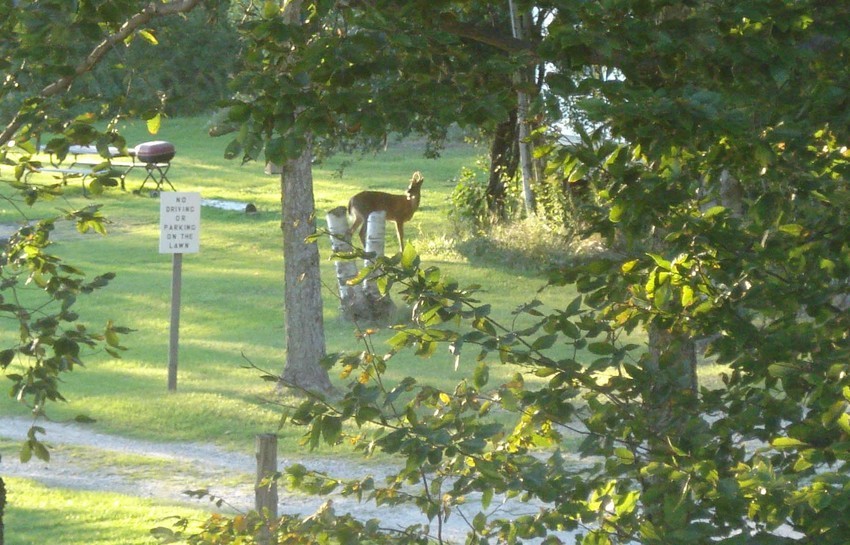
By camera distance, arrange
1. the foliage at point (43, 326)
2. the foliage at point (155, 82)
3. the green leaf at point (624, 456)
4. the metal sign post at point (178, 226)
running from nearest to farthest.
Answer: the green leaf at point (624, 456), the foliage at point (155, 82), the foliage at point (43, 326), the metal sign post at point (178, 226)

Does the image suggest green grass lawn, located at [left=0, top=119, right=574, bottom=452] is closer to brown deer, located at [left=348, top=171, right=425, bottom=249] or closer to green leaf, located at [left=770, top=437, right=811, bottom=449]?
brown deer, located at [left=348, top=171, right=425, bottom=249]

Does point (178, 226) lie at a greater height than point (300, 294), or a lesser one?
greater

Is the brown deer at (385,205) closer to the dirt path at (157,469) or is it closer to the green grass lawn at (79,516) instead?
the dirt path at (157,469)

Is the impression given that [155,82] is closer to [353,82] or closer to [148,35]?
[148,35]

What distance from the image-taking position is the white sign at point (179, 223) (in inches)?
496

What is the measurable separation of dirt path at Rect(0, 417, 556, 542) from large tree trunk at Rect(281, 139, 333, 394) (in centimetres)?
178

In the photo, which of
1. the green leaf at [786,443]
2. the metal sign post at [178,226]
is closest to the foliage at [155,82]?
the green leaf at [786,443]

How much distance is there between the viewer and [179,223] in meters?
12.7

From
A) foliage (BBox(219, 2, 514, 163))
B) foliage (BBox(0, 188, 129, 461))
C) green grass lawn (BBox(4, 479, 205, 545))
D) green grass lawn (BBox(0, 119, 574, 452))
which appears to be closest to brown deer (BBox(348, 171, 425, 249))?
green grass lawn (BBox(0, 119, 574, 452))

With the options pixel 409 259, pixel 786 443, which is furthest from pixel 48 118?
pixel 786 443

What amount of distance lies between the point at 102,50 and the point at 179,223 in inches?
385

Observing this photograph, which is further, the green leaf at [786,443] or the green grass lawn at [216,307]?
the green grass lawn at [216,307]

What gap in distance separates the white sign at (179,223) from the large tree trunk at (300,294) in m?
1.82

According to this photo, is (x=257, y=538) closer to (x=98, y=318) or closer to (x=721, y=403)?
(x=721, y=403)
